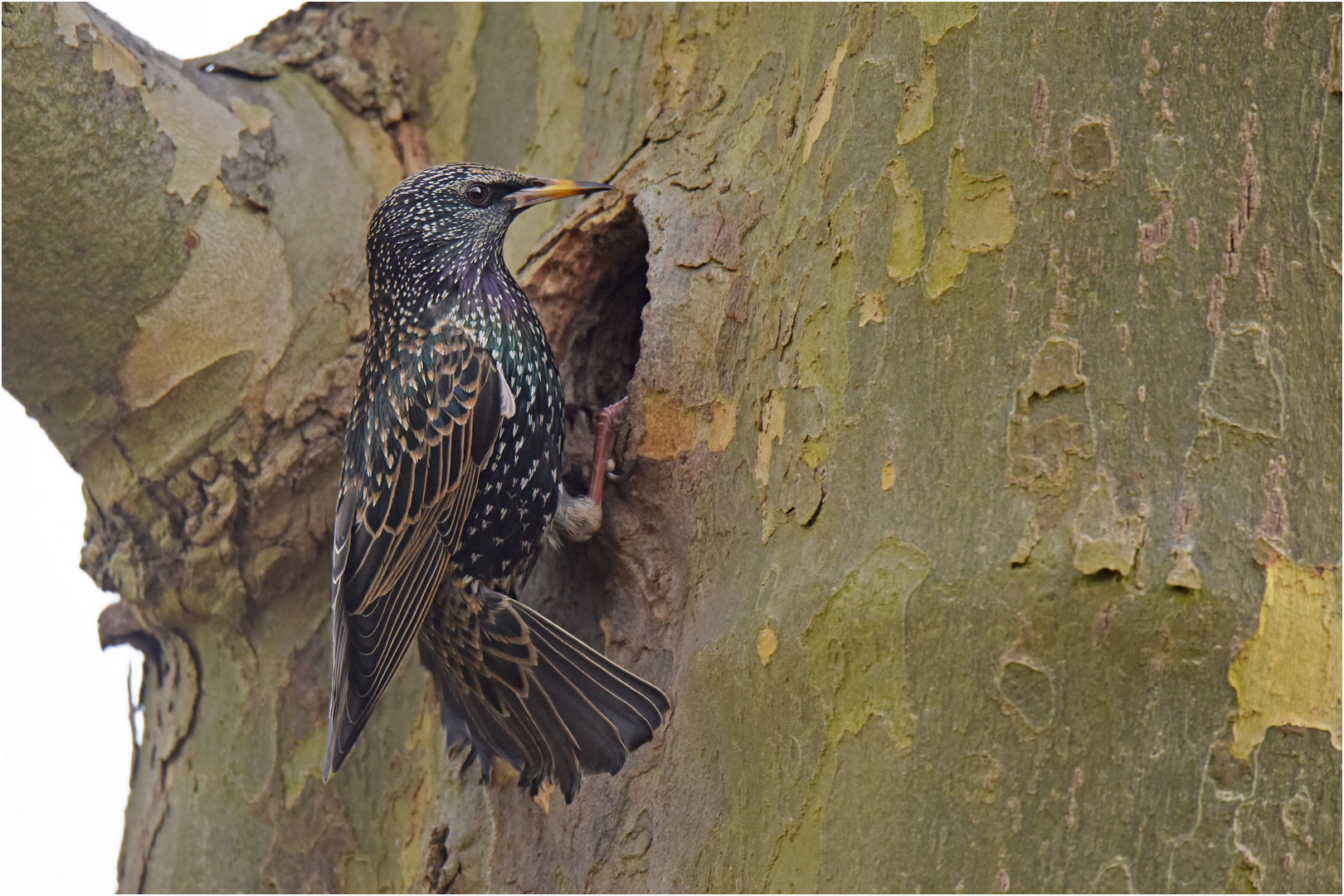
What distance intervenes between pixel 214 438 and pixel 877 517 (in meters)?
2.03

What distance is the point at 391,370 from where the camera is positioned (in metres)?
3.24

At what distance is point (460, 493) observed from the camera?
3158mm

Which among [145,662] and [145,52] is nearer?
[145,52]

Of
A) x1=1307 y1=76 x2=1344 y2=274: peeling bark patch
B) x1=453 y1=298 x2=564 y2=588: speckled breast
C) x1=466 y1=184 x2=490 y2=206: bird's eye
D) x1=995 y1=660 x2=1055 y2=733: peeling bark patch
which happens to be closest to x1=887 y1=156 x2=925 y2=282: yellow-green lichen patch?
x1=1307 y1=76 x2=1344 y2=274: peeling bark patch

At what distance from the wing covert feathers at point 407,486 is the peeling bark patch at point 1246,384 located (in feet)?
6.03

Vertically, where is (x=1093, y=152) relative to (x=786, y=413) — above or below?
above

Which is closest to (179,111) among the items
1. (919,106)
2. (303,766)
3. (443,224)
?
(443,224)

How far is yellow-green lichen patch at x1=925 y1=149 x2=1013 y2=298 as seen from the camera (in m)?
2.08

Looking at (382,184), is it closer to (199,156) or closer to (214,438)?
(199,156)

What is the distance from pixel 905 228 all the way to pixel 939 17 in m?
0.41

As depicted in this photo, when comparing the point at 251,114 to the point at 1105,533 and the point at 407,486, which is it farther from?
the point at 1105,533

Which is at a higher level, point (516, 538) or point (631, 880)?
point (516, 538)

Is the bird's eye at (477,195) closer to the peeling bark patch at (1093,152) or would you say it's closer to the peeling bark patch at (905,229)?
the peeling bark patch at (905,229)

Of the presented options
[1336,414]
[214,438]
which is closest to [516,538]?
[214,438]
